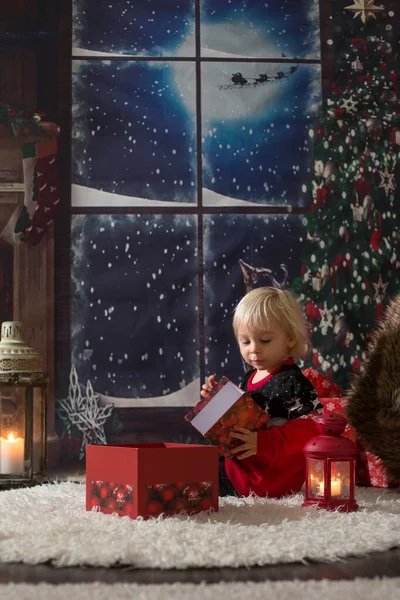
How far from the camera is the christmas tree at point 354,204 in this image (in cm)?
324

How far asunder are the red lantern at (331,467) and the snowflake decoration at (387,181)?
1.65 m

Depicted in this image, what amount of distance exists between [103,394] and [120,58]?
142 centimetres

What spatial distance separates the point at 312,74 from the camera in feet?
10.9

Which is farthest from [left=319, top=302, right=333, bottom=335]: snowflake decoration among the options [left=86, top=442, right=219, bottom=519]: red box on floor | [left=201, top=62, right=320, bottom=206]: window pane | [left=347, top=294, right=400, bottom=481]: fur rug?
[left=86, top=442, right=219, bottom=519]: red box on floor

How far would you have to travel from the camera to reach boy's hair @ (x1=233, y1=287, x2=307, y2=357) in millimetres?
2326

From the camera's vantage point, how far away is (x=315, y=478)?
6.40ft

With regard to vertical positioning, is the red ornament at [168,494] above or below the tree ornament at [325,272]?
below

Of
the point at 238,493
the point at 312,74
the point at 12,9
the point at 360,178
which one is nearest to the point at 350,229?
the point at 360,178

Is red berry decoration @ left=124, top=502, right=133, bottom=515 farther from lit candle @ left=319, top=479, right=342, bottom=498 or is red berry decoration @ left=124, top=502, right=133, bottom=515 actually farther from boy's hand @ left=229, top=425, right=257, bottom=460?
lit candle @ left=319, top=479, right=342, bottom=498

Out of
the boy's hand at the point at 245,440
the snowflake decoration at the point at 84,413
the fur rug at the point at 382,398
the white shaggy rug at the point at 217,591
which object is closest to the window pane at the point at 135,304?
the snowflake decoration at the point at 84,413

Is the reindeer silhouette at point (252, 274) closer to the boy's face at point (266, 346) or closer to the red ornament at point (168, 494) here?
the boy's face at point (266, 346)

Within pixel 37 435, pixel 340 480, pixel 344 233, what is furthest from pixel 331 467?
pixel 344 233

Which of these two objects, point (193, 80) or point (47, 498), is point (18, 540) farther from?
point (193, 80)

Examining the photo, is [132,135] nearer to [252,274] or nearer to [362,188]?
[252,274]
